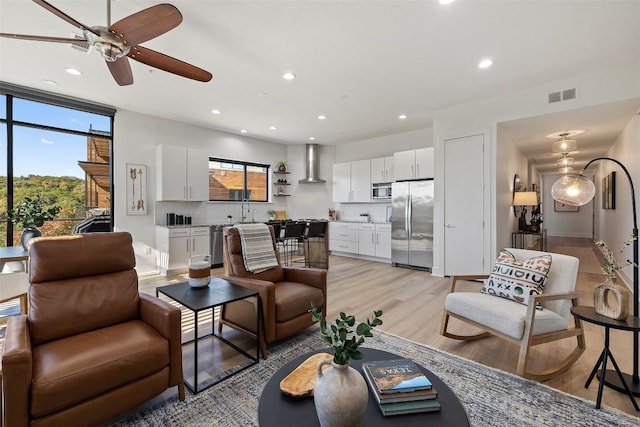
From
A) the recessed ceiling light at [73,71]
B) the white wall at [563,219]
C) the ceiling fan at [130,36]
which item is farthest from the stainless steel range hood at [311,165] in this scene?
the white wall at [563,219]

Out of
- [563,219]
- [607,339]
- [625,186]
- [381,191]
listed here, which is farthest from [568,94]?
[563,219]

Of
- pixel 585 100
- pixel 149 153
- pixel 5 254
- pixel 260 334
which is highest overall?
pixel 585 100

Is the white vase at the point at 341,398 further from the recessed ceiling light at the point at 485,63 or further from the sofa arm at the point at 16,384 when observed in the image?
the recessed ceiling light at the point at 485,63

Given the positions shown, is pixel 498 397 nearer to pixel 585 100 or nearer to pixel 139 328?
pixel 139 328

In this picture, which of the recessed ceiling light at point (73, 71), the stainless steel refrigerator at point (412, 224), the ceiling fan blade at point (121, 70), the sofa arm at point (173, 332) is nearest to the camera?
the sofa arm at point (173, 332)

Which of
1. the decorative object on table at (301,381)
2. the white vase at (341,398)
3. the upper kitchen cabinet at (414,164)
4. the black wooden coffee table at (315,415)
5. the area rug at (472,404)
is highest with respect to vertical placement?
the upper kitchen cabinet at (414,164)

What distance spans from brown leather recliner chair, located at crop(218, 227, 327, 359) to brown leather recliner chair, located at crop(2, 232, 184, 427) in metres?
0.70

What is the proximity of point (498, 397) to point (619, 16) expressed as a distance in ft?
10.9

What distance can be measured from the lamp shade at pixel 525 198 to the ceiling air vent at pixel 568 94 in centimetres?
203

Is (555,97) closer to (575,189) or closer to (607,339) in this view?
(575,189)

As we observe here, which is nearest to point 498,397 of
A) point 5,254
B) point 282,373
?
point 282,373

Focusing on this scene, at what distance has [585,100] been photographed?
3.65m

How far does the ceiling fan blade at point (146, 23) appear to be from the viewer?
72.3 inches

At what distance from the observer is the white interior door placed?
456 centimetres
